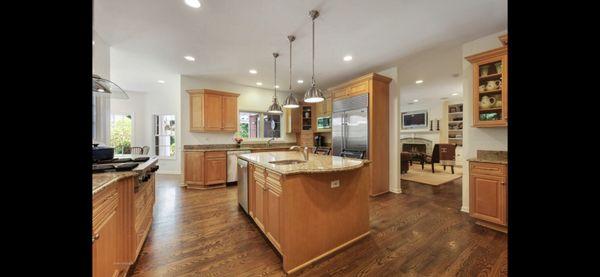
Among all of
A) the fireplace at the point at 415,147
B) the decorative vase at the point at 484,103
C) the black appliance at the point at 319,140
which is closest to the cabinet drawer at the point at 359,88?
the decorative vase at the point at 484,103

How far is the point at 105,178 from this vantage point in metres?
1.41

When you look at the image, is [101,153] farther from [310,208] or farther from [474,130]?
[474,130]

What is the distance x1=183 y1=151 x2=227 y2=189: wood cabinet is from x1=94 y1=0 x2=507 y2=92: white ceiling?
185cm

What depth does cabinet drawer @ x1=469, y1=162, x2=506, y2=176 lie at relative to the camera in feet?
7.86

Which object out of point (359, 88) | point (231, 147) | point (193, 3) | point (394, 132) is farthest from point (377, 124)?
point (231, 147)

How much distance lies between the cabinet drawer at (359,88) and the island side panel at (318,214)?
2096 mm

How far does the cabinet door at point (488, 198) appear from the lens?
238cm

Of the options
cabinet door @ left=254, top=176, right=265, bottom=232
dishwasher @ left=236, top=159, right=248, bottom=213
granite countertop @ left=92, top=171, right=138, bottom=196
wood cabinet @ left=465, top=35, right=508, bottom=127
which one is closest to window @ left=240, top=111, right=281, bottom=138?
dishwasher @ left=236, top=159, right=248, bottom=213

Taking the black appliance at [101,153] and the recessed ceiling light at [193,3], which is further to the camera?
the recessed ceiling light at [193,3]

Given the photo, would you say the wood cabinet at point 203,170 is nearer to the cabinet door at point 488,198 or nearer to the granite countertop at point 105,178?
the granite countertop at point 105,178
